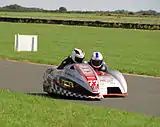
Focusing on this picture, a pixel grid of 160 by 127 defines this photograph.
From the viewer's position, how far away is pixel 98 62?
42.8ft

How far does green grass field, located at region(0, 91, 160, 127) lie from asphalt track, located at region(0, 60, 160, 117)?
0.98 meters

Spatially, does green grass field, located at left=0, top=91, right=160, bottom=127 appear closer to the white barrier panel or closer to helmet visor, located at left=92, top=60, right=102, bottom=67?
helmet visor, located at left=92, top=60, right=102, bottom=67

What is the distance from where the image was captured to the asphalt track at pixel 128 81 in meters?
11.4

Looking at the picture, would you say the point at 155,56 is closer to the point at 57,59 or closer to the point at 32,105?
the point at 57,59

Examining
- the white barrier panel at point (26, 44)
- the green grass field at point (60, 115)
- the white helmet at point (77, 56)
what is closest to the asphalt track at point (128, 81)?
the green grass field at point (60, 115)

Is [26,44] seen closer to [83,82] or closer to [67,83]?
[67,83]

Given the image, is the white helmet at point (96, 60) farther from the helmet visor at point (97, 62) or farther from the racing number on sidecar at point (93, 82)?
the racing number on sidecar at point (93, 82)

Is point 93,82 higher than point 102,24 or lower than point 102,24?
higher

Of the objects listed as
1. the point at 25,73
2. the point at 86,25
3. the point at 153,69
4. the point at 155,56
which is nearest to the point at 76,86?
the point at 25,73

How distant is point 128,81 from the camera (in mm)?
16562

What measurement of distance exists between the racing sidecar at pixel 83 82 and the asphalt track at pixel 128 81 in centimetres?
29

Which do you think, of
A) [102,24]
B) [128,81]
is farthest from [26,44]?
[102,24]

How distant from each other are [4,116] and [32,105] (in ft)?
4.48

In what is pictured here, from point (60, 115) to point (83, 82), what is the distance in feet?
9.01
